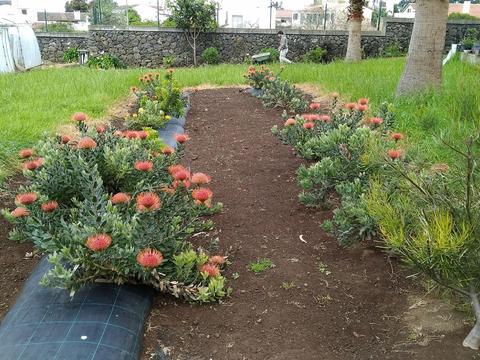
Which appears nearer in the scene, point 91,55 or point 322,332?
point 322,332

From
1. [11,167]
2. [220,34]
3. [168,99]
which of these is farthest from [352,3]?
[11,167]

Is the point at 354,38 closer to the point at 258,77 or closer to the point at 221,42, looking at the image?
the point at 221,42

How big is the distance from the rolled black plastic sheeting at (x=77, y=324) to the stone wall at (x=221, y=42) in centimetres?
1494

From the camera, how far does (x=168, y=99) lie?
20.4ft

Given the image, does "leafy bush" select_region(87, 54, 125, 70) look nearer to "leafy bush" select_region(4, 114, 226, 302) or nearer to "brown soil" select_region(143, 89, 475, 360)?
"brown soil" select_region(143, 89, 475, 360)

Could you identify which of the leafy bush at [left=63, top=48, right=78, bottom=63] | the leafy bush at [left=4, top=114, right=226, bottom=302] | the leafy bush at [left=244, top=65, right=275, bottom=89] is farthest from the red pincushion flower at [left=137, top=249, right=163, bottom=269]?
the leafy bush at [left=63, top=48, right=78, bottom=63]

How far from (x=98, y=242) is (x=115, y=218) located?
21 centimetres

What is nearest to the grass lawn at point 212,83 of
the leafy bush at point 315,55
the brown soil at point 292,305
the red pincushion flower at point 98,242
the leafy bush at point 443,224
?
the leafy bush at point 443,224

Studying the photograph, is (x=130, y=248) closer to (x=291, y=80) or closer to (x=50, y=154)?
(x=50, y=154)

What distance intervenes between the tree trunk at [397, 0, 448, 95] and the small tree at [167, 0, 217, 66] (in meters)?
10.7

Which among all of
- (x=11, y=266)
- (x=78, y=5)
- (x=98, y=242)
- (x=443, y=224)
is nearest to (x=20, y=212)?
(x=11, y=266)

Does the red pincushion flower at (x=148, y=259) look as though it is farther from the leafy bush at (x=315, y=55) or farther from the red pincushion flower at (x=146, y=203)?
the leafy bush at (x=315, y=55)

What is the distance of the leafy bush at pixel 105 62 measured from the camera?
50.2 feet

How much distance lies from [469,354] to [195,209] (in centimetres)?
141
